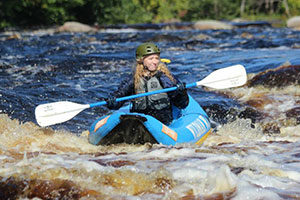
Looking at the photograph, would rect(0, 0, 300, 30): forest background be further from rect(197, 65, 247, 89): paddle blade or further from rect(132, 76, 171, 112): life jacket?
rect(132, 76, 171, 112): life jacket

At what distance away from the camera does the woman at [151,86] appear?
14.4ft

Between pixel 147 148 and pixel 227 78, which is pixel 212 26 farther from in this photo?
pixel 147 148

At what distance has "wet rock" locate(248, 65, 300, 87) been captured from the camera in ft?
23.8

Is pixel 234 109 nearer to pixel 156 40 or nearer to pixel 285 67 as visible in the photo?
pixel 285 67

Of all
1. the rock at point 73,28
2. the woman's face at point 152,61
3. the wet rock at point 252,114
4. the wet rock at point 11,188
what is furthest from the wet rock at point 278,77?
the rock at point 73,28

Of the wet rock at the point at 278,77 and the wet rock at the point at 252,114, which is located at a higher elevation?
the wet rock at the point at 278,77

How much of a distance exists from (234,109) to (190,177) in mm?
3406

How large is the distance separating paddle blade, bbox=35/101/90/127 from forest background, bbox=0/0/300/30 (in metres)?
20.1

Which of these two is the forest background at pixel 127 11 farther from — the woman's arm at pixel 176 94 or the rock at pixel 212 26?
the woman's arm at pixel 176 94

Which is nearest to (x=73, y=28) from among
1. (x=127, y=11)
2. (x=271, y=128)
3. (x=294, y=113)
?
(x=127, y=11)

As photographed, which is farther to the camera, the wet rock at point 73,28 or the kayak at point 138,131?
the wet rock at point 73,28

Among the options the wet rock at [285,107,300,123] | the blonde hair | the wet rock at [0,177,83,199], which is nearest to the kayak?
the blonde hair

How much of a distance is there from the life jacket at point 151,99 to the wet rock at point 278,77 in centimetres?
333

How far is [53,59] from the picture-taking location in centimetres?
1008
